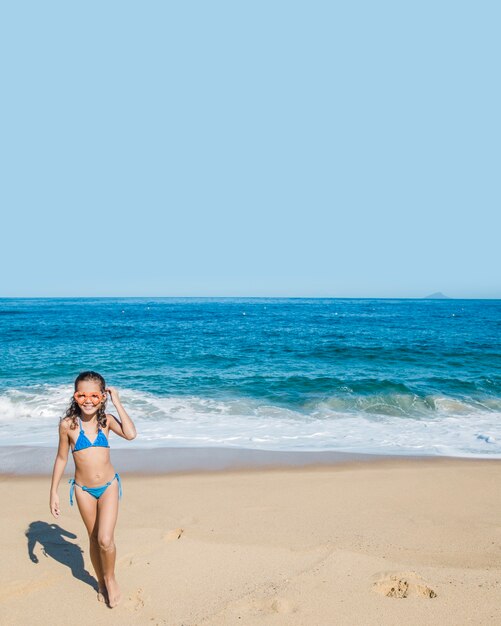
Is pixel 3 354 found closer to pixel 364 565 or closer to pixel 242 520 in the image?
pixel 242 520

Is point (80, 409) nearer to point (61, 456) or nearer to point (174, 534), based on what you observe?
point (61, 456)

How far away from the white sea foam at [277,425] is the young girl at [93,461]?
5832 mm

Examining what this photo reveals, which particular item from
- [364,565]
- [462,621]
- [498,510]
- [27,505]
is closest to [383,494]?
[498,510]

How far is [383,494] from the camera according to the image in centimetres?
703

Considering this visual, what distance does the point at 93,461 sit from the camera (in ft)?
13.7

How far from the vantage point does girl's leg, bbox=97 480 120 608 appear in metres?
4.00

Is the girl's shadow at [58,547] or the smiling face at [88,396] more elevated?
the smiling face at [88,396]

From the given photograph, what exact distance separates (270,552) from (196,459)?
13.5 feet

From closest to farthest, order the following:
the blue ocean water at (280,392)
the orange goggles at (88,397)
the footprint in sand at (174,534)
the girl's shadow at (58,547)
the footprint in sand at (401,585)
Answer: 1. the orange goggles at (88,397)
2. the footprint in sand at (401,585)
3. the girl's shadow at (58,547)
4. the footprint in sand at (174,534)
5. the blue ocean water at (280,392)

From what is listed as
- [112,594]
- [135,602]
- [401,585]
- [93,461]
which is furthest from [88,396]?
[401,585]

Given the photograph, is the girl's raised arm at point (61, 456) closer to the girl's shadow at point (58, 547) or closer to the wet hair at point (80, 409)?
the wet hair at point (80, 409)

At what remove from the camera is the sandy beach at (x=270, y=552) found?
4.18 meters

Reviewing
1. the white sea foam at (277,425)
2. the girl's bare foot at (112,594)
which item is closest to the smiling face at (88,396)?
the girl's bare foot at (112,594)

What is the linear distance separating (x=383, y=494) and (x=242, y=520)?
2.36 m
